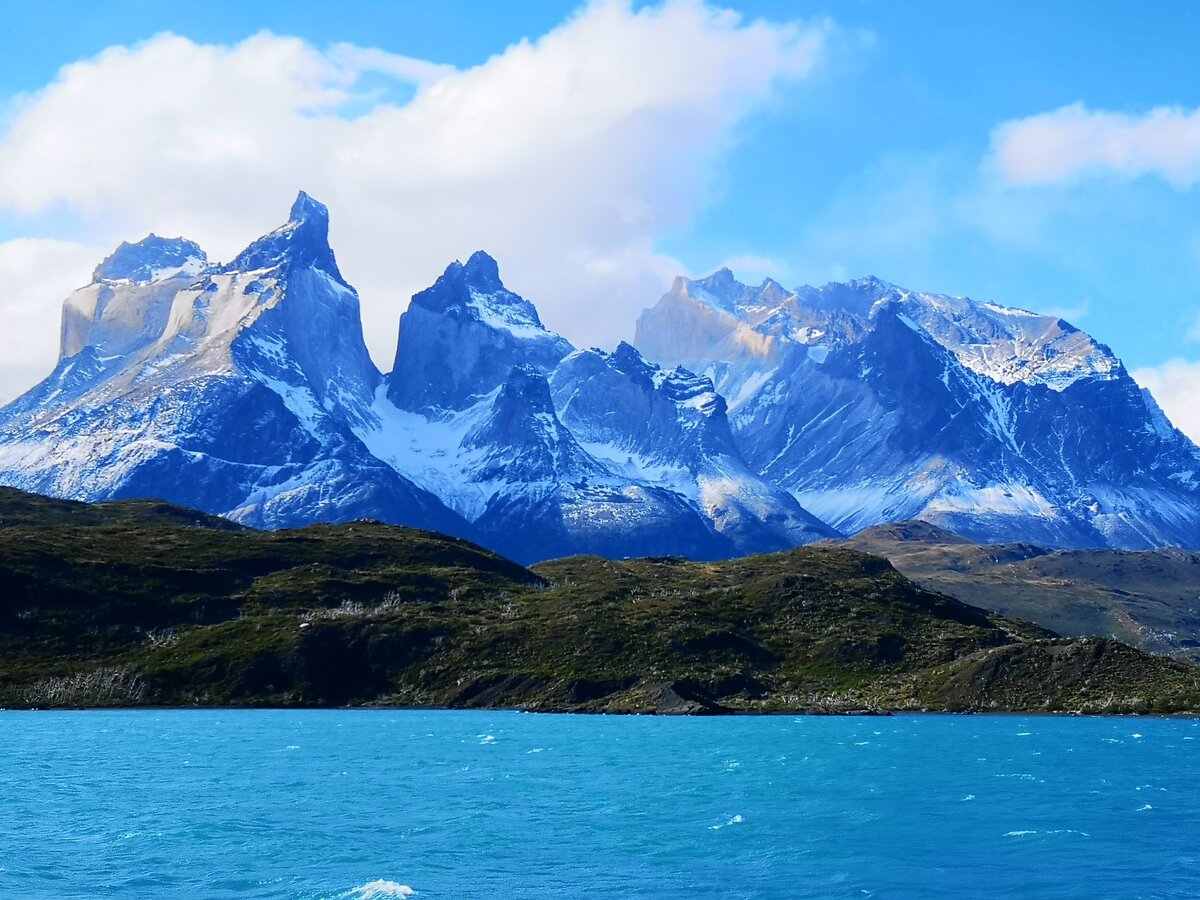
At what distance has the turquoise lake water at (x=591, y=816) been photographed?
250 ft

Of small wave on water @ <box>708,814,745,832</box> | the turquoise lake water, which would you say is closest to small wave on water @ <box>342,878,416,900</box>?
the turquoise lake water

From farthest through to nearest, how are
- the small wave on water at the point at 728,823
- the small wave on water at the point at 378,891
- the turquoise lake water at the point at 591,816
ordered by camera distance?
the small wave on water at the point at 728,823 → the turquoise lake water at the point at 591,816 → the small wave on water at the point at 378,891

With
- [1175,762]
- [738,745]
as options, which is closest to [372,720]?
[738,745]

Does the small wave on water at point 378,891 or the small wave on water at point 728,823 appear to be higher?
the small wave on water at point 728,823

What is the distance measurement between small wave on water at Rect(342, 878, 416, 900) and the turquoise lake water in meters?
0.19

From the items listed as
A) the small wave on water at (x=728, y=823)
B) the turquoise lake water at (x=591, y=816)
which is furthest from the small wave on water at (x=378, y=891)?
the small wave on water at (x=728, y=823)

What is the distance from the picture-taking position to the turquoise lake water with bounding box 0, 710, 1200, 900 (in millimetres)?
76188

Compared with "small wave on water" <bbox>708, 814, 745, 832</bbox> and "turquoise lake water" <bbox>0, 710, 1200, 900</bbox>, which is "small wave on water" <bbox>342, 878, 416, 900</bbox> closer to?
"turquoise lake water" <bbox>0, 710, 1200, 900</bbox>

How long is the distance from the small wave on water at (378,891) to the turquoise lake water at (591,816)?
190 mm

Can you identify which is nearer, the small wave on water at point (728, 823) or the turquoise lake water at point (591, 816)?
the turquoise lake water at point (591, 816)

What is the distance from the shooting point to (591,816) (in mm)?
100625

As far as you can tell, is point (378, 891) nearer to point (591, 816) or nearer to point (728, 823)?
point (591, 816)

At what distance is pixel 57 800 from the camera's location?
10475 cm

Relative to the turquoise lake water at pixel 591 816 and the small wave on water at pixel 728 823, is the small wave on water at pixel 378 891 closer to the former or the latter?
the turquoise lake water at pixel 591 816
